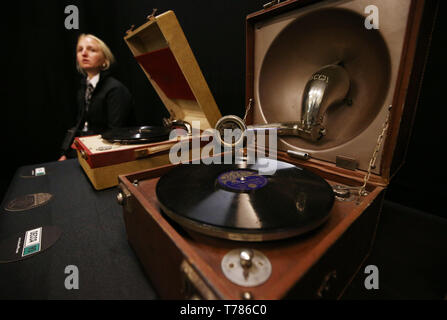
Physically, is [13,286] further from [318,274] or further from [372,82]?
[372,82]

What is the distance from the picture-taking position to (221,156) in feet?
3.35

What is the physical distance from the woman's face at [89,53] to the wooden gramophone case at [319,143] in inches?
65.6

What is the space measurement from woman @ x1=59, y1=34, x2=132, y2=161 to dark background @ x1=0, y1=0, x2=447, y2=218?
20 cm

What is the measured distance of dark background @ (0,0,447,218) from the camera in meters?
1.65

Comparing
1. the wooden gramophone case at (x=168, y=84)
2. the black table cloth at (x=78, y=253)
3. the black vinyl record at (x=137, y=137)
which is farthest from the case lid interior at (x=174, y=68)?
the black table cloth at (x=78, y=253)

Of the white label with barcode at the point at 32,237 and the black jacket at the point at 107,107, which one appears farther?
the black jacket at the point at 107,107

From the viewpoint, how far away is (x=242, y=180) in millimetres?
748

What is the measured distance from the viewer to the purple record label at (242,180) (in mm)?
702

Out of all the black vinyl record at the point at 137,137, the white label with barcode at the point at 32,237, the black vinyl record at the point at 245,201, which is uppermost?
the black vinyl record at the point at 137,137

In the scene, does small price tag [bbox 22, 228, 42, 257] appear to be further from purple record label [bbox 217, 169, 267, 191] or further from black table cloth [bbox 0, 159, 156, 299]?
purple record label [bbox 217, 169, 267, 191]

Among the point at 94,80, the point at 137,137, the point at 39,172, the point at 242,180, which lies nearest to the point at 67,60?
the point at 94,80

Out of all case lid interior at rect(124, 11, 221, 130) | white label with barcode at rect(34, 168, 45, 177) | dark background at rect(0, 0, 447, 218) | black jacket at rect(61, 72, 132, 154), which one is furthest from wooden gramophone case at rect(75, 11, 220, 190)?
black jacket at rect(61, 72, 132, 154)

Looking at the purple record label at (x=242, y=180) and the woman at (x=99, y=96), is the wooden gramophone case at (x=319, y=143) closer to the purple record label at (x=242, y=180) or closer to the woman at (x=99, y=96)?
the purple record label at (x=242, y=180)

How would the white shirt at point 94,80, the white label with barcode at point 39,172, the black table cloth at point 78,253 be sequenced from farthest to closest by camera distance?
1. the white shirt at point 94,80
2. the white label with barcode at point 39,172
3. the black table cloth at point 78,253
